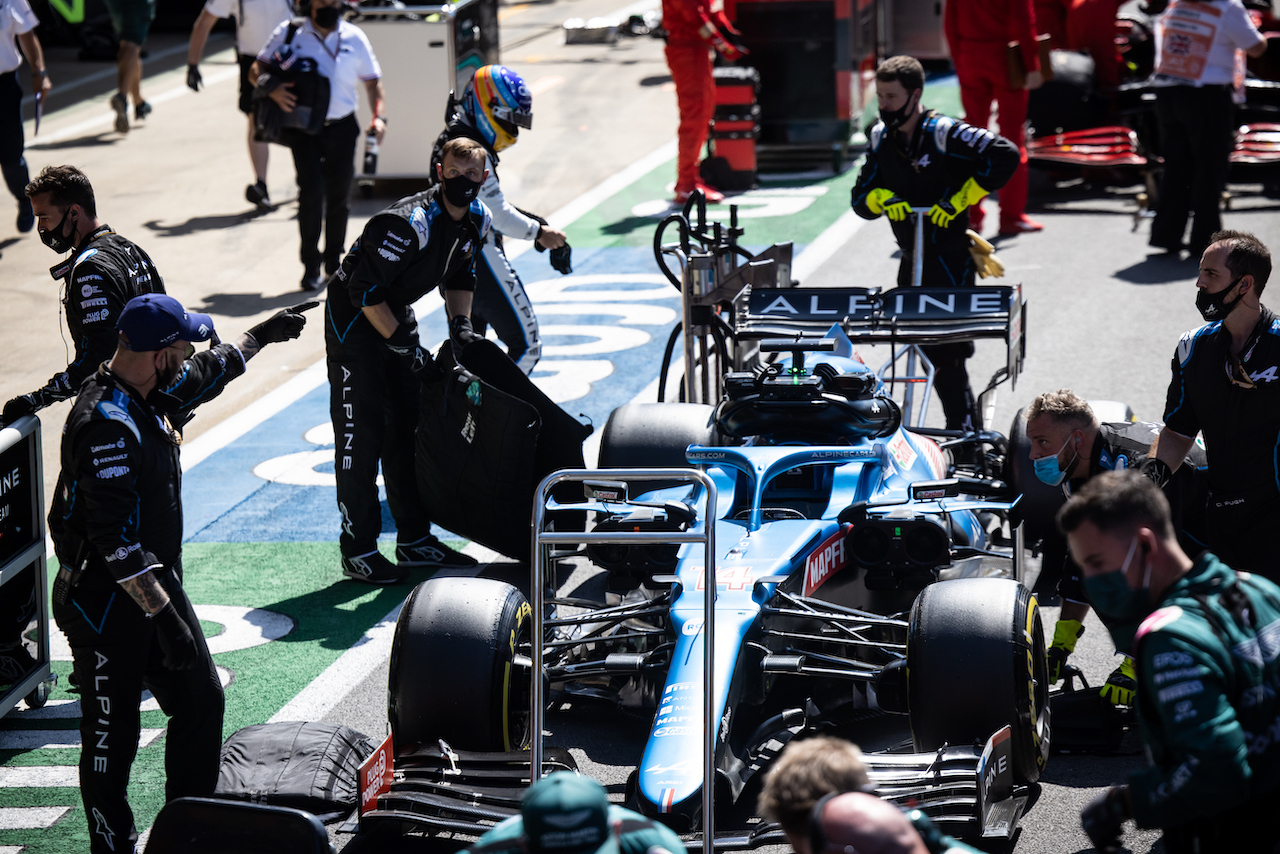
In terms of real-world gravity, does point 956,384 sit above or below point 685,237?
below

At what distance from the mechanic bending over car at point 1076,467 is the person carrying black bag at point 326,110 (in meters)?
7.75

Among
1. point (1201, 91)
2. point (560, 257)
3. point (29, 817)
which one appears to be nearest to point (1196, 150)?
point (1201, 91)

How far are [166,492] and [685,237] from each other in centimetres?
414

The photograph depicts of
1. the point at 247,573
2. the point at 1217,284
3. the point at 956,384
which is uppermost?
the point at 1217,284

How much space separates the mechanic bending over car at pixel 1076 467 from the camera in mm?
5734

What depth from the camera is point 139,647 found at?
5.19 m

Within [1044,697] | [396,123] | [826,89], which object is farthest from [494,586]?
[826,89]

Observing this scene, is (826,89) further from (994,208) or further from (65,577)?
(65,577)

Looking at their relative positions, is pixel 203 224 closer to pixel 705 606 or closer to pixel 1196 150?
pixel 1196 150

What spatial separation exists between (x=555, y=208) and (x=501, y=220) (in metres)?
6.84

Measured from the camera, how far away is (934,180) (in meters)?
8.74

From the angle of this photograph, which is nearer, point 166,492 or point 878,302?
point 166,492

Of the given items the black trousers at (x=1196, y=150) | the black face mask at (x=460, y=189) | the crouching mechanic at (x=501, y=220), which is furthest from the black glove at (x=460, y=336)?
the black trousers at (x=1196, y=150)

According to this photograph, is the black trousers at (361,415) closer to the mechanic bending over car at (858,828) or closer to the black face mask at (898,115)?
the black face mask at (898,115)
